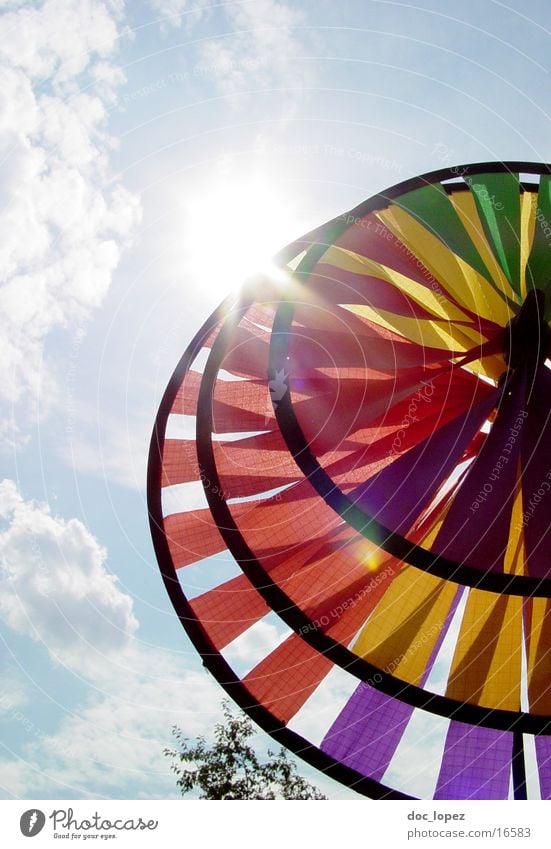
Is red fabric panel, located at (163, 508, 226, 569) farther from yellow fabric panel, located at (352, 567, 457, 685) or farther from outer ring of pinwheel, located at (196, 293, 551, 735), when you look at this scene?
yellow fabric panel, located at (352, 567, 457, 685)

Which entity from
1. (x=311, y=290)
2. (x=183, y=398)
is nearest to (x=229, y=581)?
(x=183, y=398)

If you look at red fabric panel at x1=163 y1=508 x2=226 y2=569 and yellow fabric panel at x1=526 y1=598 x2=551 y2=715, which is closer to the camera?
yellow fabric panel at x1=526 y1=598 x2=551 y2=715

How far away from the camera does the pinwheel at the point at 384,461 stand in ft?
21.6

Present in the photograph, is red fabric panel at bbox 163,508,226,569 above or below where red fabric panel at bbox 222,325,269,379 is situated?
below

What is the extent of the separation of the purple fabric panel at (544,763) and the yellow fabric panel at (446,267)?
4.68m

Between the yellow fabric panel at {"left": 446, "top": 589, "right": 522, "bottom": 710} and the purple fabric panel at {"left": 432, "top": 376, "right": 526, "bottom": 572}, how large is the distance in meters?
1.84

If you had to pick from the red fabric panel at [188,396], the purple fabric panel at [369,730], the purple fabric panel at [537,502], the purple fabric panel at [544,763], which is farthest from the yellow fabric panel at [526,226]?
the purple fabric panel at [544,763]

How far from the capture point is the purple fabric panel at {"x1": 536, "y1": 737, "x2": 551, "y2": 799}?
22.7ft

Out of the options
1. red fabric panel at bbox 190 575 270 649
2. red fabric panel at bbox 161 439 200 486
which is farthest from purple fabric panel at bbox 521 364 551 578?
red fabric panel at bbox 161 439 200 486

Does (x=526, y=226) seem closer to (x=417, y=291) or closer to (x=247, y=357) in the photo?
(x=417, y=291)

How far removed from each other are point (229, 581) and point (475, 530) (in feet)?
10.6

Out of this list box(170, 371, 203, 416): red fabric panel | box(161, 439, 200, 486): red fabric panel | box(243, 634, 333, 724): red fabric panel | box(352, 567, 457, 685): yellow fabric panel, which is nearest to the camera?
box(352, 567, 457, 685): yellow fabric panel

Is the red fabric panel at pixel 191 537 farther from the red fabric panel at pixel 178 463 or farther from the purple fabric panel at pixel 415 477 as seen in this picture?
the purple fabric panel at pixel 415 477
